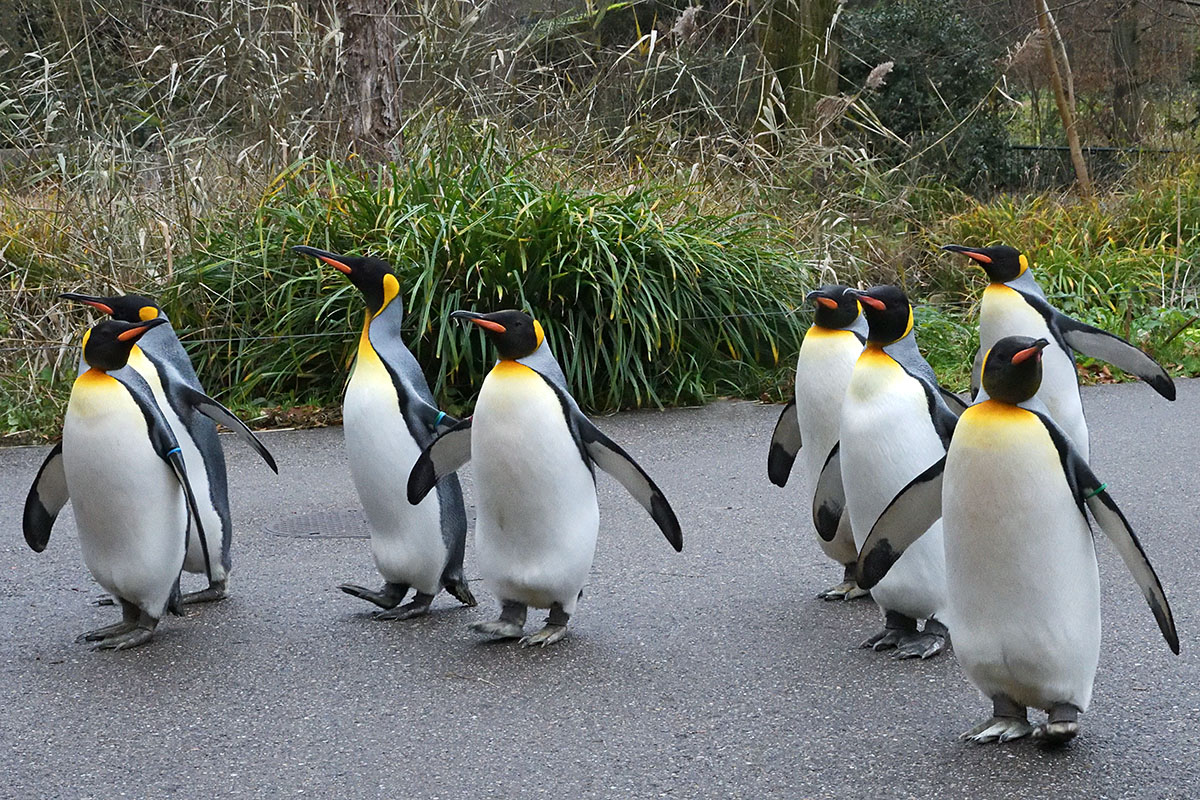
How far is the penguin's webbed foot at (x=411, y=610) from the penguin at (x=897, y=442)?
1.33 m

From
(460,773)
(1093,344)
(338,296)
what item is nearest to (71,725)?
(460,773)

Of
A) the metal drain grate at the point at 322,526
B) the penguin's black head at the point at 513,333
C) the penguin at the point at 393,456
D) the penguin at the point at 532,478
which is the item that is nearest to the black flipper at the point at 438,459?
the penguin at the point at 532,478

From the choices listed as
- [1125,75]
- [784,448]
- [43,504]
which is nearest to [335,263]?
[43,504]

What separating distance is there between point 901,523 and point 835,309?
1127 mm

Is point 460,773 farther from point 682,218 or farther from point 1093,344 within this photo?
point 682,218

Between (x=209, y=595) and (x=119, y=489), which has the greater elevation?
(x=119, y=489)

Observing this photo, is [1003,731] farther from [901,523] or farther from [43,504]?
[43,504]

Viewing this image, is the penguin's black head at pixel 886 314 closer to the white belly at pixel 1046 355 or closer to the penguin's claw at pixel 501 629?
the white belly at pixel 1046 355

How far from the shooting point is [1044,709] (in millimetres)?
2748

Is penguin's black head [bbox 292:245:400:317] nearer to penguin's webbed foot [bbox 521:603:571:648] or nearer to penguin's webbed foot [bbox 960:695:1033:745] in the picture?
penguin's webbed foot [bbox 521:603:571:648]

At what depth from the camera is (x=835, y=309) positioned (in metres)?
3.98

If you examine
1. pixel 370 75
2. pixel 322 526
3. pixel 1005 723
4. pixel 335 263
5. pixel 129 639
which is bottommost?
pixel 322 526

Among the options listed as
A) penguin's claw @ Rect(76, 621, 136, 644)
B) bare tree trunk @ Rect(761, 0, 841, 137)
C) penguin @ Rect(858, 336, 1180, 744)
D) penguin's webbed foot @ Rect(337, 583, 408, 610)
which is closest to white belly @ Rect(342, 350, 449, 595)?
penguin's webbed foot @ Rect(337, 583, 408, 610)

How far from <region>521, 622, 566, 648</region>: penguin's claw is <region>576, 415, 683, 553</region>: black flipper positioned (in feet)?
1.42
